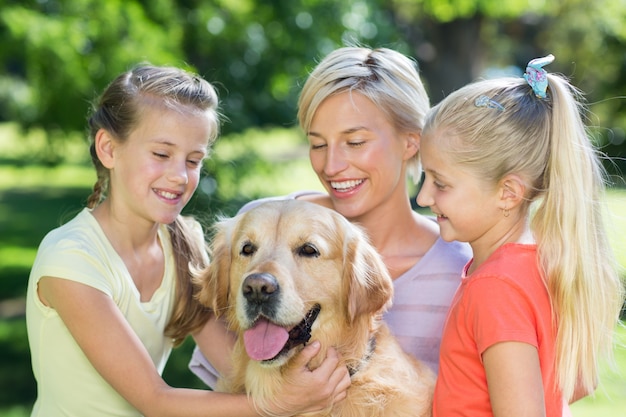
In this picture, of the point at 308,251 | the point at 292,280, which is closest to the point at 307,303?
the point at 292,280

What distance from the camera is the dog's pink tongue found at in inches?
113

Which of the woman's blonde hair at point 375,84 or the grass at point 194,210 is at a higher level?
the woman's blonde hair at point 375,84

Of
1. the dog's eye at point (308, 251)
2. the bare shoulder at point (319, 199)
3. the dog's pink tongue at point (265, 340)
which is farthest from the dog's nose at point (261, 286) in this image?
the bare shoulder at point (319, 199)

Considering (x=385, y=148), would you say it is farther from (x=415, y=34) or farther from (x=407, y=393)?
(x=415, y=34)

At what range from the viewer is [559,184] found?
8.55 feet

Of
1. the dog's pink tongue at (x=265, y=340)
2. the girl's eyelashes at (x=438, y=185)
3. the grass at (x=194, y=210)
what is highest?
the girl's eyelashes at (x=438, y=185)

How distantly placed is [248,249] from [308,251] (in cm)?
26

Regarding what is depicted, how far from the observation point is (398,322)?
3.40m

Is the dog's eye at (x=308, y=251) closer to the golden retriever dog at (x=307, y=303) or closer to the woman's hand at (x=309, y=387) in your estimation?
the golden retriever dog at (x=307, y=303)

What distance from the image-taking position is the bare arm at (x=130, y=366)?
9.64ft

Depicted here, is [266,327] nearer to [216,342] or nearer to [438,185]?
[216,342]

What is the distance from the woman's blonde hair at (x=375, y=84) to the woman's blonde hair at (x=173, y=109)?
470 mm

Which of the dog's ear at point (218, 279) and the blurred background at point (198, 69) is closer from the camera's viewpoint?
the dog's ear at point (218, 279)

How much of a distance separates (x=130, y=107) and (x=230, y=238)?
2.35 feet
